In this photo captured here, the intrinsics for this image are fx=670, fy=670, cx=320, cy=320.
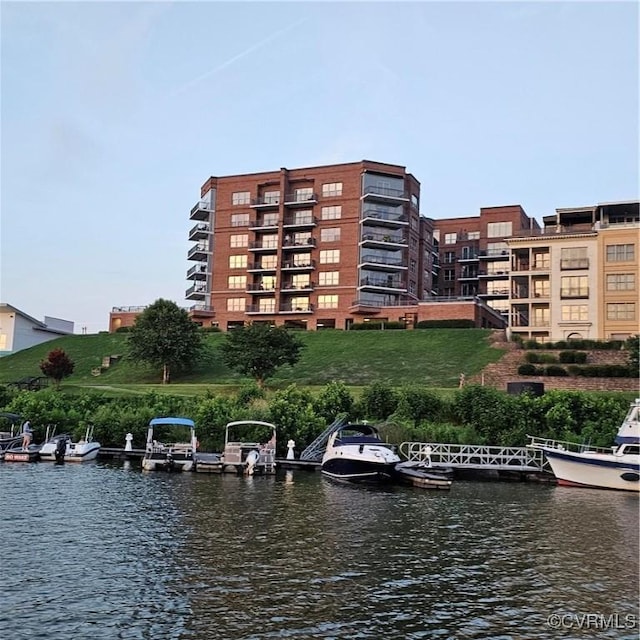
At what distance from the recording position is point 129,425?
44.2 m

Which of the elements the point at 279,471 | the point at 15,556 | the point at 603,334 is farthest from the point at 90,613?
the point at 603,334

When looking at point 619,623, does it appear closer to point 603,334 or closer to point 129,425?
point 129,425

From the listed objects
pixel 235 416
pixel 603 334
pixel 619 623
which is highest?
pixel 603 334

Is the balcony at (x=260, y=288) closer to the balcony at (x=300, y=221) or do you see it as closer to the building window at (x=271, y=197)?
the balcony at (x=300, y=221)

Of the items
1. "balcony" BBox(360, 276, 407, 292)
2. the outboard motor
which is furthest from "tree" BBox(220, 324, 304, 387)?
"balcony" BBox(360, 276, 407, 292)

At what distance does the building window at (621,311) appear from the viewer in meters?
77.2

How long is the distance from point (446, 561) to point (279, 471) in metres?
20.2

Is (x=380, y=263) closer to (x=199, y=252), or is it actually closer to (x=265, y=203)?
(x=265, y=203)

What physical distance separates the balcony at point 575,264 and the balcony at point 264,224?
43.2m

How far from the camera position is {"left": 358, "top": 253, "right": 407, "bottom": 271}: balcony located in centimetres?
9762

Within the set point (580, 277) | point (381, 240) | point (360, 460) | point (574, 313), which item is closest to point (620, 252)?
point (580, 277)

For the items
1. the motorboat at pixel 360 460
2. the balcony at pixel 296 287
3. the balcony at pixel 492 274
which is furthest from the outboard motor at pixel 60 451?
the balcony at pixel 492 274
